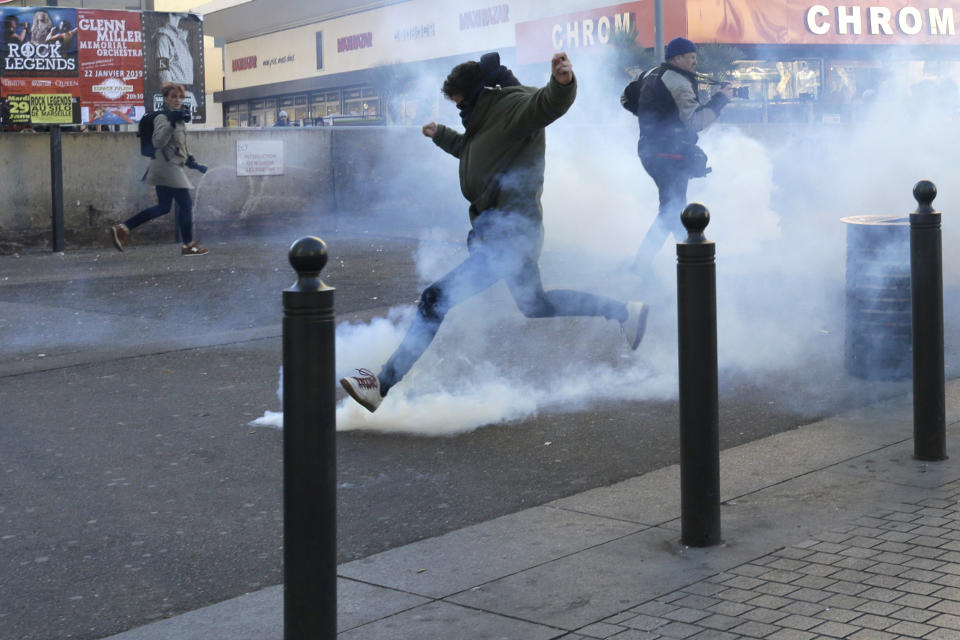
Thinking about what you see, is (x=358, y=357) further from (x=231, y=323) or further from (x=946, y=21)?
(x=946, y=21)

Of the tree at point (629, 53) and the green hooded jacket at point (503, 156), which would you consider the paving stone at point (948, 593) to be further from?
the tree at point (629, 53)

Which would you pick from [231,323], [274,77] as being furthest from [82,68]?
[274,77]

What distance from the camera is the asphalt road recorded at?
345cm

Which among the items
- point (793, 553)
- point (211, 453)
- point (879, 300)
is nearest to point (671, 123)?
point (879, 300)

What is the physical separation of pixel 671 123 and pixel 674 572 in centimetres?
485

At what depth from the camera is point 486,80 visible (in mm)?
4867

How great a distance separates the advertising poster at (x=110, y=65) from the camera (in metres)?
14.7

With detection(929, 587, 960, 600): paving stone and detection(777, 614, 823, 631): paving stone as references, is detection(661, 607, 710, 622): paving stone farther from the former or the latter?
detection(929, 587, 960, 600): paving stone

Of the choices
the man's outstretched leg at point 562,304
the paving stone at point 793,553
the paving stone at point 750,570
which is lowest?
the paving stone at point 750,570

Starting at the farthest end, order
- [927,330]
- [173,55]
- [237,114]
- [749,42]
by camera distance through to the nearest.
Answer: [237,114] → [749,42] → [173,55] → [927,330]

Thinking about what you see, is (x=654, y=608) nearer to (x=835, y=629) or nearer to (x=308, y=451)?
(x=835, y=629)

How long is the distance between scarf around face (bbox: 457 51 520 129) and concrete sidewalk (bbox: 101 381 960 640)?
1662 mm

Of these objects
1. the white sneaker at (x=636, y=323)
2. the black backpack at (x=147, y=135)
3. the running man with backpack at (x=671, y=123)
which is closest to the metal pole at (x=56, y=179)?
the black backpack at (x=147, y=135)

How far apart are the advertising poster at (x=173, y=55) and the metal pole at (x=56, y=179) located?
3818mm
